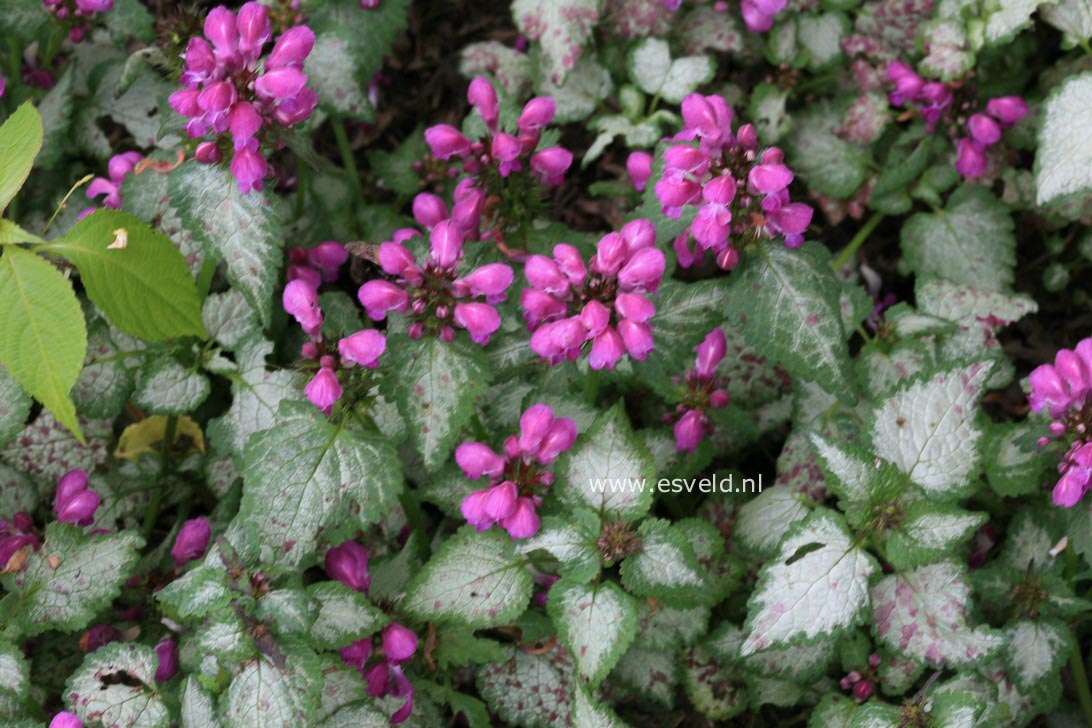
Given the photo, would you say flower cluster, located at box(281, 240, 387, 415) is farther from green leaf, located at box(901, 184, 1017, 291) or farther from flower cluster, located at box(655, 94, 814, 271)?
green leaf, located at box(901, 184, 1017, 291)

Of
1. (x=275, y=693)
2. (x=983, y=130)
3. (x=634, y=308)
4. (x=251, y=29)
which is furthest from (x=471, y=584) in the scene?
(x=983, y=130)

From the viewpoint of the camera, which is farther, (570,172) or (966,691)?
(570,172)

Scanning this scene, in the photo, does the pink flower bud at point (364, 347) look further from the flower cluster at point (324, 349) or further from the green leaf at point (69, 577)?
the green leaf at point (69, 577)

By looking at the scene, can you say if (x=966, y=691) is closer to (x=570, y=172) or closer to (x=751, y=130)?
(x=751, y=130)

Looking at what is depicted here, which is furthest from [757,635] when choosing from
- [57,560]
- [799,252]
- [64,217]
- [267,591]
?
[64,217]

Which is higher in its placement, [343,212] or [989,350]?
[343,212]
